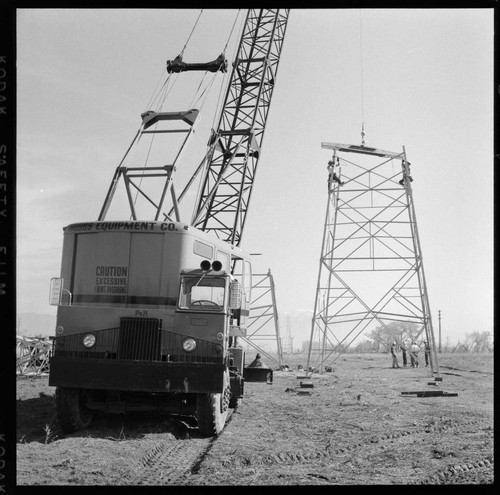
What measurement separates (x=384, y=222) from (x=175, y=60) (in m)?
7.98

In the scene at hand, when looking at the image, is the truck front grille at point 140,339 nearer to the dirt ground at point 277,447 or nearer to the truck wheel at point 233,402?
the dirt ground at point 277,447

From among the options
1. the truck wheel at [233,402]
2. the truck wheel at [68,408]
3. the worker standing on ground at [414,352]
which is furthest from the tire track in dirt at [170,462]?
the worker standing on ground at [414,352]

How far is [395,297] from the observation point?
16656 millimetres

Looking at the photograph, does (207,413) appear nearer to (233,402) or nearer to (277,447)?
(277,447)

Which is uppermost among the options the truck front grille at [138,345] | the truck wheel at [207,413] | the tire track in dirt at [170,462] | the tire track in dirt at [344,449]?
the truck front grille at [138,345]

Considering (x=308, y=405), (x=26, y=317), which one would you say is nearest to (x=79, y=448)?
(x=308, y=405)

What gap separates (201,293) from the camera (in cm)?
859

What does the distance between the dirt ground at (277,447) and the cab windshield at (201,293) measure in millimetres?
1936

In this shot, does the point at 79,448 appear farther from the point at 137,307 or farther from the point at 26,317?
the point at 26,317

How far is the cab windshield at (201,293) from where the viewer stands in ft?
27.8

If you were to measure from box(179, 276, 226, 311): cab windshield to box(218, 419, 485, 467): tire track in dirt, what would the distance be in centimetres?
230

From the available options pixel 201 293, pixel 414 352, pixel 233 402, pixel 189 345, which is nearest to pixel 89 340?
pixel 189 345

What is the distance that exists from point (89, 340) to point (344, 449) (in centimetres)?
400

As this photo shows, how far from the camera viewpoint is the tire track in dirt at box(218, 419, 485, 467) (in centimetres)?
702
